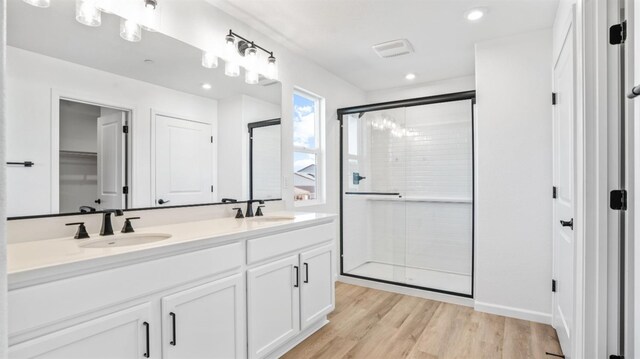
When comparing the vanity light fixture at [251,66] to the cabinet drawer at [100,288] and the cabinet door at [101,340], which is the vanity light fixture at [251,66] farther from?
the cabinet door at [101,340]

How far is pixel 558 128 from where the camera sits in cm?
229

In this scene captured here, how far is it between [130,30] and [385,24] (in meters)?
1.83

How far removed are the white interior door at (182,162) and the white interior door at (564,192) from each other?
223cm

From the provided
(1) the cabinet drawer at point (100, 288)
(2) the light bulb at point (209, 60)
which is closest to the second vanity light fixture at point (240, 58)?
(2) the light bulb at point (209, 60)

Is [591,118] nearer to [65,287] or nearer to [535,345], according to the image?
[535,345]

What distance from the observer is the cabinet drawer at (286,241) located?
72.2 inches

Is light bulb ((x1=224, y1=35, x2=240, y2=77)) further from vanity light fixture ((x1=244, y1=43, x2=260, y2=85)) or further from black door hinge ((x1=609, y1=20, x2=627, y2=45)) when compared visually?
black door hinge ((x1=609, y1=20, x2=627, y2=45))

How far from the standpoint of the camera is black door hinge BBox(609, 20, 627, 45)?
138 centimetres

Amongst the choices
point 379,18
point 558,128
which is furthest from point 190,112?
point 558,128

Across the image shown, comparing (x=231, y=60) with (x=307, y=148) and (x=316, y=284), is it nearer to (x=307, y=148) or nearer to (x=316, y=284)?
(x=307, y=148)

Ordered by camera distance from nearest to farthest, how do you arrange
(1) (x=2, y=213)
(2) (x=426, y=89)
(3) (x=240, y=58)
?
1. (1) (x=2, y=213)
2. (3) (x=240, y=58)
3. (2) (x=426, y=89)

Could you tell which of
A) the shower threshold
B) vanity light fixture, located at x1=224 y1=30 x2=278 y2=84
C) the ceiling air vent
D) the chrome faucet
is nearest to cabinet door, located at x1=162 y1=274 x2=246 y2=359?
the chrome faucet

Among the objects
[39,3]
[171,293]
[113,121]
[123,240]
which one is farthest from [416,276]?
[39,3]

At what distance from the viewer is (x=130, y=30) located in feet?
5.89
